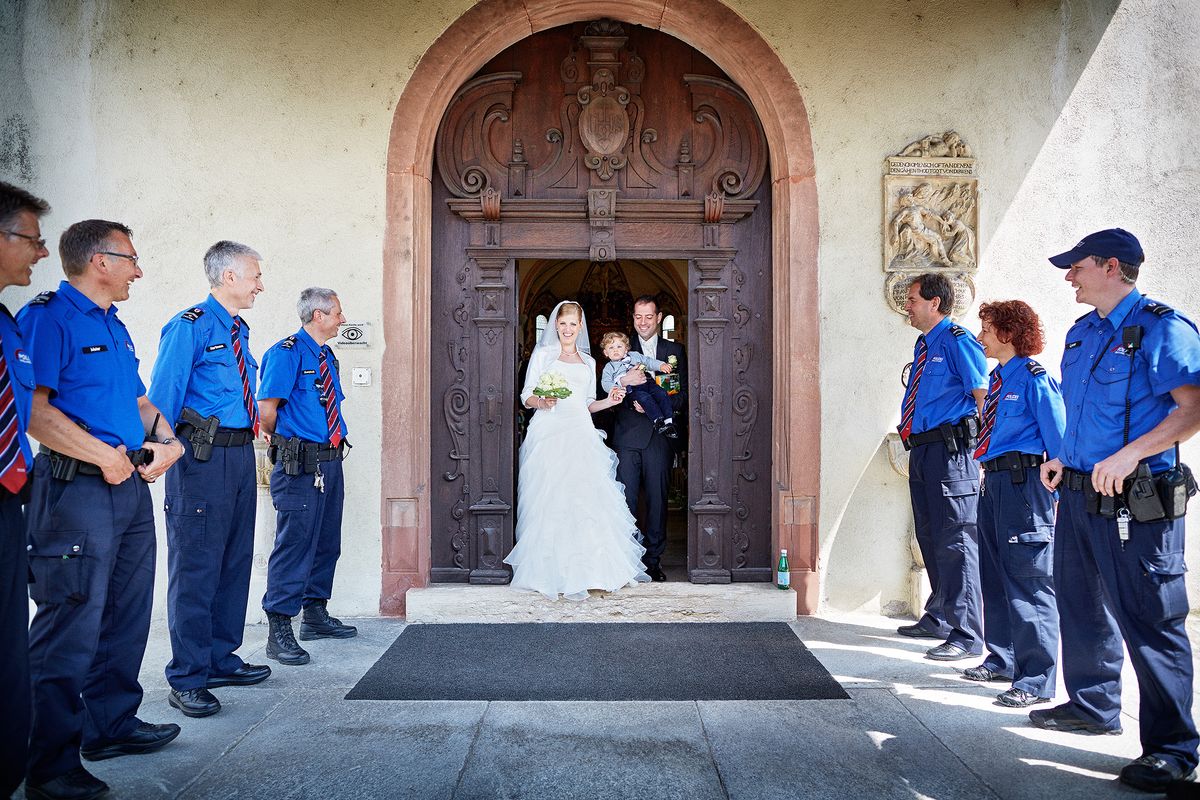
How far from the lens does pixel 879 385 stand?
20.5 ft

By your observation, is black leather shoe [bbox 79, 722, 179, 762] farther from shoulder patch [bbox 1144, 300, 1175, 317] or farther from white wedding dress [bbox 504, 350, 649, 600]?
shoulder patch [bbox 1144, 300, 1175, 317]

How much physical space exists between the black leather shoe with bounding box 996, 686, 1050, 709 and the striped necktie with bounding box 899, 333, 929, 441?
180 cm

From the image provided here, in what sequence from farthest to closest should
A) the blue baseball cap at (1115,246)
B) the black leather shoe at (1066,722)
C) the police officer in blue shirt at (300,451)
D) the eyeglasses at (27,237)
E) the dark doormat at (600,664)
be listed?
the police officer in blue shirt at (300,451)
the dark doormat at (600,664)
the black leather shoe at (1066,722)
the blue baseball cap at (1115,246)
the eyeglasses at (27,237)

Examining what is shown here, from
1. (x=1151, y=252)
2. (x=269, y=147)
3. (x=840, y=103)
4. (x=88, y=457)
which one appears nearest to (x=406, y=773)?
(x=88, y=457)

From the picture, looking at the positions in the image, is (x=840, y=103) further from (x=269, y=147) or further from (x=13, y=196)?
(x=13, y=196)

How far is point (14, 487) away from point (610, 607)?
4049 millimetres

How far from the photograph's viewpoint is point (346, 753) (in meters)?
3.69

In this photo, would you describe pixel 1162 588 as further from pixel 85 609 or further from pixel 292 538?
pixel 292 538

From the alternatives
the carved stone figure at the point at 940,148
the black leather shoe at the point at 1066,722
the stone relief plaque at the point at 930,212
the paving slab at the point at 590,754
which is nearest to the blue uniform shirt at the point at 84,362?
the paving slab at the point at 590,754

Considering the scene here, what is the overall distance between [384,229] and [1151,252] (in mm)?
5748

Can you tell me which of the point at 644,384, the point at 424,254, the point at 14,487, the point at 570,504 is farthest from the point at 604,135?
the point at 14,487

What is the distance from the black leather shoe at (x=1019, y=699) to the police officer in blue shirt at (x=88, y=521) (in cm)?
406

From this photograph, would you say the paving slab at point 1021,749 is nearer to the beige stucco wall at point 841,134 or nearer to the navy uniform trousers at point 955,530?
the navy uniform trousers at point 955,530

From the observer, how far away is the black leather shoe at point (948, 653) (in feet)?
16.8
